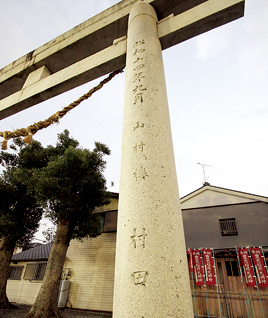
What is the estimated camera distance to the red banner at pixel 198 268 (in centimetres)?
972

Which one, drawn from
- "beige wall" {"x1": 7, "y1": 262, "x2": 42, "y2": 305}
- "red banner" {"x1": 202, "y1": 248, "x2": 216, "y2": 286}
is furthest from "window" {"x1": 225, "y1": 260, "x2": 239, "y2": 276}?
"beige wall" {"x1": 7, "y1": 262, "x2": 42, "y2": 305}

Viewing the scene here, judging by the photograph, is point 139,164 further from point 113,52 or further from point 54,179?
point 54,179

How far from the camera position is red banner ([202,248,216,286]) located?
9588 mm

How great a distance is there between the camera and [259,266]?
9336mm

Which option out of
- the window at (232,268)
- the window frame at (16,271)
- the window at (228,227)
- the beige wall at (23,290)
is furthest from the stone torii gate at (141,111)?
the window frame at (16,271)

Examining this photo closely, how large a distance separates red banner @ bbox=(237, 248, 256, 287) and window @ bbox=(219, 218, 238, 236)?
2715mm

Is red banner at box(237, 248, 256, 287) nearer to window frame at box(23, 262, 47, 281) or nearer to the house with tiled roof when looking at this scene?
the house with tiled roof

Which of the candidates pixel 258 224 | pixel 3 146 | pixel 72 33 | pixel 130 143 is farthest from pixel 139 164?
pixel 258 224

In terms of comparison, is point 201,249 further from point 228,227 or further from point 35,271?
point 35,271

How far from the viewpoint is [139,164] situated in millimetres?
1850

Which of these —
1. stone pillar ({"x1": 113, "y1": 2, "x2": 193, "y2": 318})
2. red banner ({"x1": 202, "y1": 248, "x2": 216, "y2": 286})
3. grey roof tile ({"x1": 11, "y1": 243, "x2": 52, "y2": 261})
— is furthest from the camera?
grey roof tile ({"x1": 11, "y1": 243, "x2": 52, "y2": 261})

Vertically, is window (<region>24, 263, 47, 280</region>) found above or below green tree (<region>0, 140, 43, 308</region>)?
below

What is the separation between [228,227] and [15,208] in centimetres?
1333

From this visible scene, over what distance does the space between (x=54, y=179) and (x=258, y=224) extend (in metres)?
12.0
